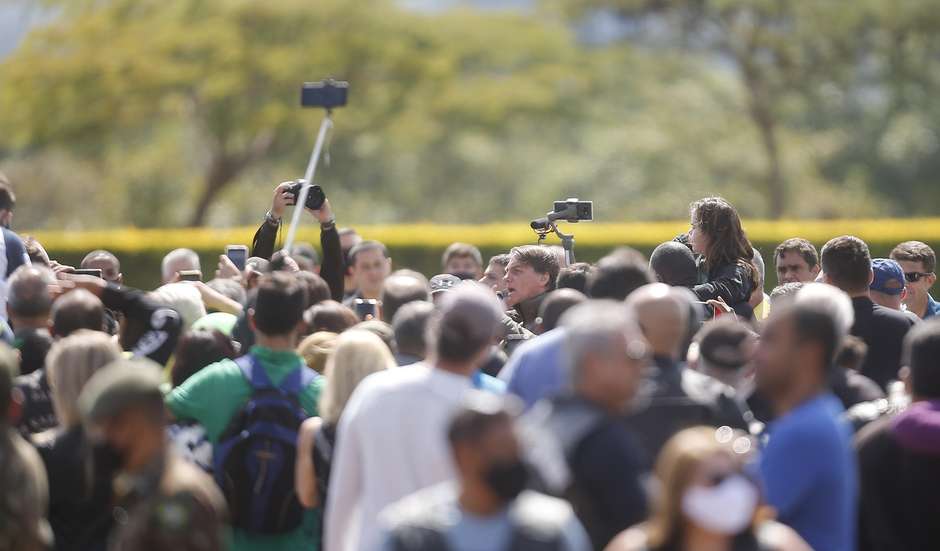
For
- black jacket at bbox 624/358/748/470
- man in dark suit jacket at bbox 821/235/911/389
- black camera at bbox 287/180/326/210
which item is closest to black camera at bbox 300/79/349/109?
black camera at bbox 287/180/326/210

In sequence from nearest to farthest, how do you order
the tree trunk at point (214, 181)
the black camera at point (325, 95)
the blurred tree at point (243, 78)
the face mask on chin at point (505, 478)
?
the face mask on chin at point (505, 478)
the black camera at point (325, 95)
the blurred tree at point (243, 78)
the tree trunk at point (214, 181)

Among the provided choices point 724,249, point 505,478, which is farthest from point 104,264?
point 505,478

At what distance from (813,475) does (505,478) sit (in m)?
1.18

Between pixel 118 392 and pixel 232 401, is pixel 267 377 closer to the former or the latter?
pixel 232 401

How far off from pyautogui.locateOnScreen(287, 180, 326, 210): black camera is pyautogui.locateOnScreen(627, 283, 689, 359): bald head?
4.39m

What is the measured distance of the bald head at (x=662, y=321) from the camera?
4.91 meters

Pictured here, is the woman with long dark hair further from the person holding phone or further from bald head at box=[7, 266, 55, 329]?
bald head at box=[7, 266, 55, 329]

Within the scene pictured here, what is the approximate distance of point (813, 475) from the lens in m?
4.38

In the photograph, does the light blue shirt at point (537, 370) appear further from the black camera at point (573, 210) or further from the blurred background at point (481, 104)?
the blurred background at point (481, 104)

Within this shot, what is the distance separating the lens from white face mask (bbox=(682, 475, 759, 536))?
3.71 m

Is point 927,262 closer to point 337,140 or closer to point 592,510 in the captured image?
point 592,510

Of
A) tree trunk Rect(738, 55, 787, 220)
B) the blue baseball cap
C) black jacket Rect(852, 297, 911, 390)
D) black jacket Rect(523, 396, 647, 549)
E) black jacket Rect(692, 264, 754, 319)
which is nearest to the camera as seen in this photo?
black jacket Rect(523, 396, 647, 549)

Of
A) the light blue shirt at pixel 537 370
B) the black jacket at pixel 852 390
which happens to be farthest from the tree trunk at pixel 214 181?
the light blue shirt at pixel 537 370

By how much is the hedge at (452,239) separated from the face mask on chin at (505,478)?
1569cm
